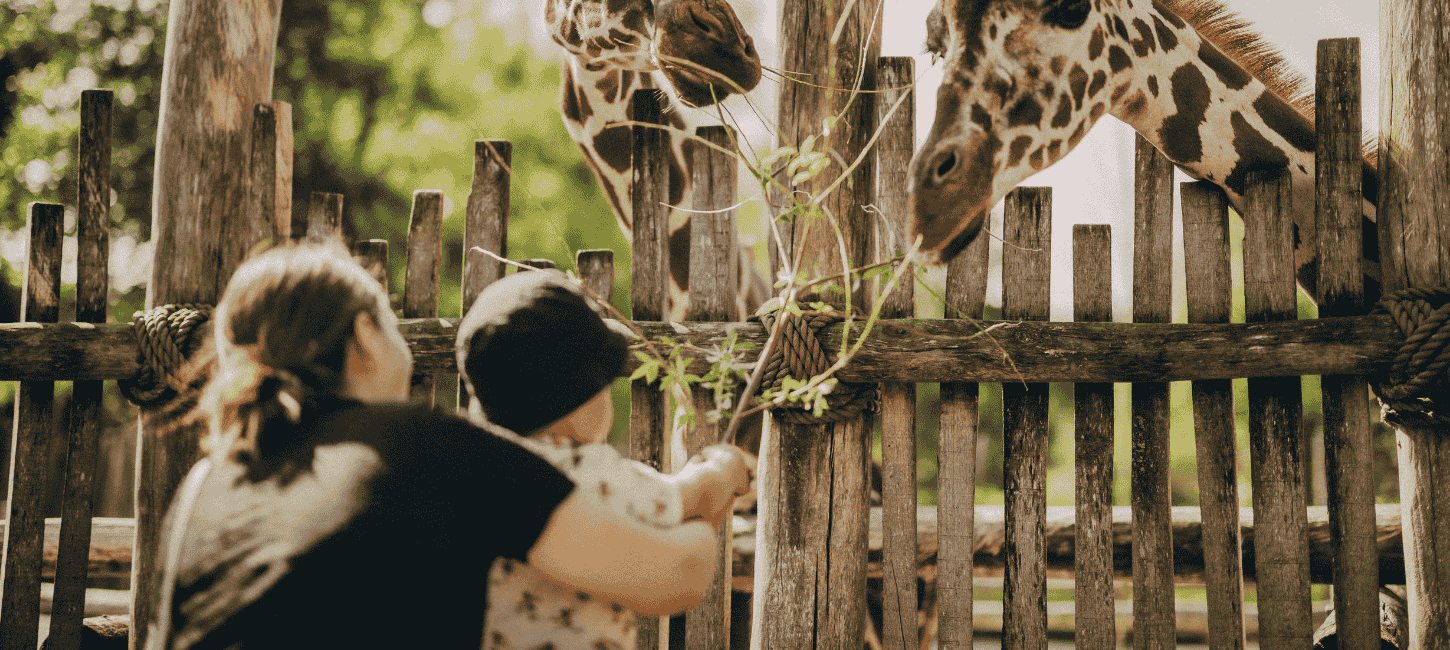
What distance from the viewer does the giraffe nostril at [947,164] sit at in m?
2.36

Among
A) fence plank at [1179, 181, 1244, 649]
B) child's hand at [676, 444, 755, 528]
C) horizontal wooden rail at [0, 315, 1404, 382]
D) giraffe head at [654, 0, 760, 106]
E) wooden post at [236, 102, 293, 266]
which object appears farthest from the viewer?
wooden post at [236, 102, 293, 266]

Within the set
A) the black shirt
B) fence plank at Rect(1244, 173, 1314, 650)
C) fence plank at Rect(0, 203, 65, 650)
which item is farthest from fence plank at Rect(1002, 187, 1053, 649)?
fence plank at Rect(0, 203, 65, 650)

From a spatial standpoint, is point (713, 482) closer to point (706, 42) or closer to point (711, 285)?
point (711, 285)

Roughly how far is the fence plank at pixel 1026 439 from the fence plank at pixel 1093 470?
0.10 metres

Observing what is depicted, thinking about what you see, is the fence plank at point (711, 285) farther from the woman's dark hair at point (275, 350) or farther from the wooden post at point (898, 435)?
the woman's dark hair at point (275, 350)

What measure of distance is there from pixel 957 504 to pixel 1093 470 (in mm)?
420

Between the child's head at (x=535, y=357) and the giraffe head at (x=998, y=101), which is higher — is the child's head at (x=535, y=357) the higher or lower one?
the lower one

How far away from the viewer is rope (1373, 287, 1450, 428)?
2.32 meters

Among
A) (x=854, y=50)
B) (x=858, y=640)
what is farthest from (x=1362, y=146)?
(x=858, y=640)

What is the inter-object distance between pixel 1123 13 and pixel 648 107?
5.18 feet

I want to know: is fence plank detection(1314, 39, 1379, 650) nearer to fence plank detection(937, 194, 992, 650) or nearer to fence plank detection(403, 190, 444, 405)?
fence plank detection(937, 194, 992, 650)

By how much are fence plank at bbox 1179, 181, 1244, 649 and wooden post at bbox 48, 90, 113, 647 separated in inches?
135

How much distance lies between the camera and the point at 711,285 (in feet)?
9.01

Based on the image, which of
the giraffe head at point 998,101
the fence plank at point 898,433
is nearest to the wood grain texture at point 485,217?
the fence plank at point 898,433
